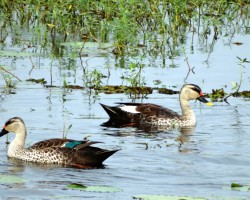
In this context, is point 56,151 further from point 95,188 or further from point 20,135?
point 95,188

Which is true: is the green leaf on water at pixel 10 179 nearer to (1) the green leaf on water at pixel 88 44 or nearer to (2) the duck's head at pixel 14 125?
(2) the duck's head at pixel 14 125

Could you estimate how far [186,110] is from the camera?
19266mm

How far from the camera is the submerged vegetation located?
23719mm

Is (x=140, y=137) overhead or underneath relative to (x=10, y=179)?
overhead

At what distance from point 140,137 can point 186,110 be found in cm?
178

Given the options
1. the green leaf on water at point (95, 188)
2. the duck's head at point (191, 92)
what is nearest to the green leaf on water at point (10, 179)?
the green leaf on water at point (95, 188)

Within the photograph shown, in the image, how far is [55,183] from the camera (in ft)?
46.4

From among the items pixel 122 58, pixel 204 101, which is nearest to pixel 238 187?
pixel 204 101

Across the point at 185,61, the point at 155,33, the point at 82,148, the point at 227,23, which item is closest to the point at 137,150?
the point at 82,148

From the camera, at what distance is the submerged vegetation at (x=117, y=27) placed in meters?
23.7

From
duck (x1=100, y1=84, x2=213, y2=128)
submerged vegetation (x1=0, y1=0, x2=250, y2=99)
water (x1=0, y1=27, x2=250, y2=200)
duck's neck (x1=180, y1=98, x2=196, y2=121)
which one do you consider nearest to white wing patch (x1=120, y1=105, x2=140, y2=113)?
duck (x1=100, y1=84, x2=213, y2=128)

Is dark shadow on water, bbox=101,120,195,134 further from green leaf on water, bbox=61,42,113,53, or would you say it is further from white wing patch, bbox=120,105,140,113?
green leaf on water, bbox=61,42,113,53

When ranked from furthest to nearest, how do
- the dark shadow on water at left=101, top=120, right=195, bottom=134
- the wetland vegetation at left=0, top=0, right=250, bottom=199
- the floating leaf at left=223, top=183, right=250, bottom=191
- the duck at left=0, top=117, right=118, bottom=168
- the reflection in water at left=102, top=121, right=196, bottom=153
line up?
the dark shadow on water at left=101, top=120, right=195, bottom=134 < the reflection in water at left=102, top=121, right=196, bottom=153 < the wetland vegetation at left=0, top=0, right=250, bottom=199 < the duck at left=0, top=117, right=118, bottom=168 < the floating leaf at left=223, top=183, right=250, bottom=191

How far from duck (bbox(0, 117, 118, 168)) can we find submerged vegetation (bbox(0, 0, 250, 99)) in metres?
6.18
